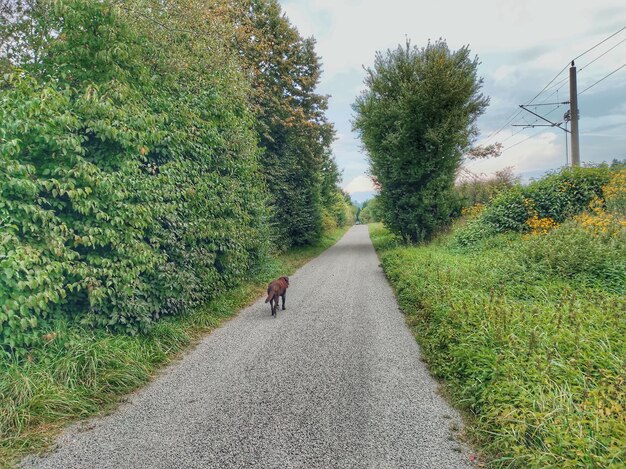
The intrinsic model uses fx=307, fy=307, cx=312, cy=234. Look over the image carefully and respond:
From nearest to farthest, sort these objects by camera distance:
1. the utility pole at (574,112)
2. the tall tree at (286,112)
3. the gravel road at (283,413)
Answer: the gravel road at (283,413), the utility pole at (574,112), the tall tree at (286,112)

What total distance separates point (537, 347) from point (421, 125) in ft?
33.7

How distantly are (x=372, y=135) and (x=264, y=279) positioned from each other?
25.7 ft

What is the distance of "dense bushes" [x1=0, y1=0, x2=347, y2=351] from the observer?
288cm

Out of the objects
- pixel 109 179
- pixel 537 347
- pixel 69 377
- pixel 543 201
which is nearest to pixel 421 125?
pixel 543 201

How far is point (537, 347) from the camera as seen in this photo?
2.96 m

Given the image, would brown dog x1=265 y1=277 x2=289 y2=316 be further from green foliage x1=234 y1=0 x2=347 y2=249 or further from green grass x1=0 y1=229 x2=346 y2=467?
green foliage x1=234 y1=0 x2=347 y2=249

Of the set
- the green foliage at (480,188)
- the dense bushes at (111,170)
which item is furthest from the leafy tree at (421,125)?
the dense bushes at (111,170)

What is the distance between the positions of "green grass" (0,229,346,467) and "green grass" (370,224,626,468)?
130 inches

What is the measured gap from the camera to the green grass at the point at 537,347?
6.68 feet

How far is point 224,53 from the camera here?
7.00m

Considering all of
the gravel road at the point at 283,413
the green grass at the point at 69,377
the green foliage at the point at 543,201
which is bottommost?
the gravel road at the point at 283,413

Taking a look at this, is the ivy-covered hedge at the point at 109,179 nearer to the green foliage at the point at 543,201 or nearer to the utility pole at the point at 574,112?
the green foliage at the point at 543,201

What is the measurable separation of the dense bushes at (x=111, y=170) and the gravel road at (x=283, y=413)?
3.83 ft

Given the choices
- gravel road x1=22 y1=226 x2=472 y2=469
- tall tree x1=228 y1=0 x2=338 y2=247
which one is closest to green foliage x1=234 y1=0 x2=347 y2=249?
tall tree x1=228 y1=0 x2=338 y2=247
